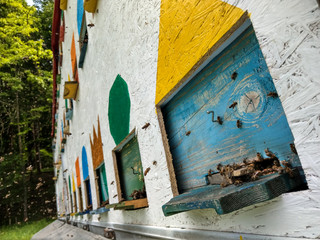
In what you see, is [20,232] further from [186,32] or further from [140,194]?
[186,32]

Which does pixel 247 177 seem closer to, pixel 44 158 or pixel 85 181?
pixel 85 181

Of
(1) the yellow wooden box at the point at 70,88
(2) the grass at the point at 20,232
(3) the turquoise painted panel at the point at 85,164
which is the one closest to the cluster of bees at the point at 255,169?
(3) the turquoise painted panel at the point at 85,164

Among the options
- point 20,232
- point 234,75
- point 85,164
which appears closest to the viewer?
point 234,75

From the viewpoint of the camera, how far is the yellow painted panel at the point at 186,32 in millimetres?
1250

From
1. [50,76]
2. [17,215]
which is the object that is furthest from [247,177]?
[17,215]

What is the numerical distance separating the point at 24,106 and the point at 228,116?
801 inches

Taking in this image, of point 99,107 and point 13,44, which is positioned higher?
point 13,44

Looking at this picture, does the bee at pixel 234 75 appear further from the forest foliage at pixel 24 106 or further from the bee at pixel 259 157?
the forest foliage at pixel 24 106

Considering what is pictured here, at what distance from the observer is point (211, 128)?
4.92ft

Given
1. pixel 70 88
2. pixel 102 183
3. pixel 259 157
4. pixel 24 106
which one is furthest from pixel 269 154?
pixel 24 106

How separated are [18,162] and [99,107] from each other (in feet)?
54.7

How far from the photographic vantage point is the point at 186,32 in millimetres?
1534

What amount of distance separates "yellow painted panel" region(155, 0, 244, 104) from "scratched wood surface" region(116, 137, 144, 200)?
0.96 meters

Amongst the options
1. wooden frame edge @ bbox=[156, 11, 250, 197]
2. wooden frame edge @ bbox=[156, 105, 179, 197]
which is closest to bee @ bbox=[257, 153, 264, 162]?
wooden frame edge @ bbox=[156, 11, 250, 197]
